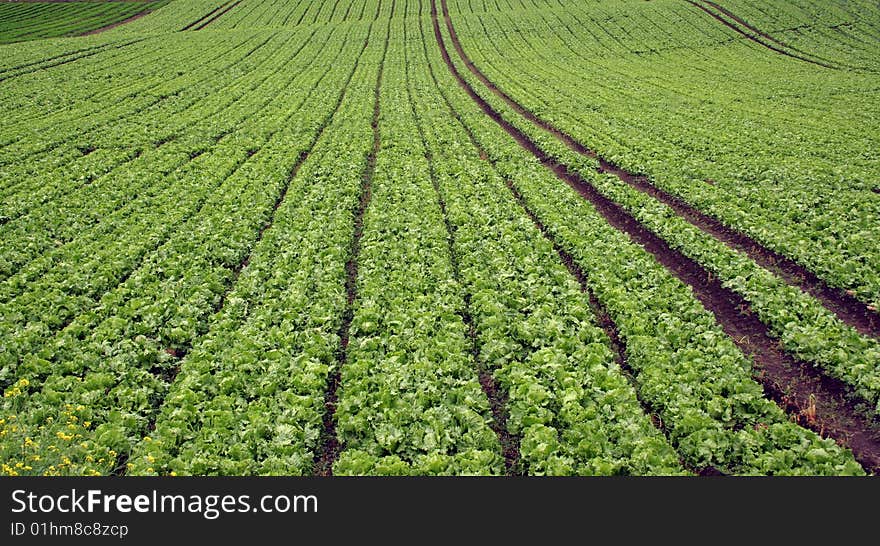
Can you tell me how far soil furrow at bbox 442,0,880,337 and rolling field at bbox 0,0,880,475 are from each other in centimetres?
8

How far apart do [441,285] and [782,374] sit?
8.03 metres

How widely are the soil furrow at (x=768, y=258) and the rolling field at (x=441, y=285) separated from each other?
3.3 inches

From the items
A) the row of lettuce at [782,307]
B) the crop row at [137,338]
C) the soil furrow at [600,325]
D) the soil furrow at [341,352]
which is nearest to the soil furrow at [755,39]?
the row of lettuce at [782,307]

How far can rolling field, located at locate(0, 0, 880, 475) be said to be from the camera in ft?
28.1

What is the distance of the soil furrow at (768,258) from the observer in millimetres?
12500

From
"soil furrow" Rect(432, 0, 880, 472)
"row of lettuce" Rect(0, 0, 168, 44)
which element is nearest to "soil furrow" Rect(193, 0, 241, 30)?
"row of lettuce" Rect(0, 0, 168, 44)

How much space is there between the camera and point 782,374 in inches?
427

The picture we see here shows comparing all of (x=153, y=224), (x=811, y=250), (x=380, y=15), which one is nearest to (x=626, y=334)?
(x=811, y=250)

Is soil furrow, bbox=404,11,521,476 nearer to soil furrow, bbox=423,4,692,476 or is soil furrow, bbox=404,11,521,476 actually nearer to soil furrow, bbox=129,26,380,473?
soil furrow, bbox=423,4,692,476

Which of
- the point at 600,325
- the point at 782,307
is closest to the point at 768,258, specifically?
the point at 782,307

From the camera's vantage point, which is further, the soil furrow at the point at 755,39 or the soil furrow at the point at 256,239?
the soil furrow at the point at 755,39

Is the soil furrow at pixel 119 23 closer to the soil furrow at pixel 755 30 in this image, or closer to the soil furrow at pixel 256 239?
the soil furrow at pixel 256 239

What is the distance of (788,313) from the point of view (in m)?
11.8

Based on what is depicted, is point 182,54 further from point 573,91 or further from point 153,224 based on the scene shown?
point 153,224
